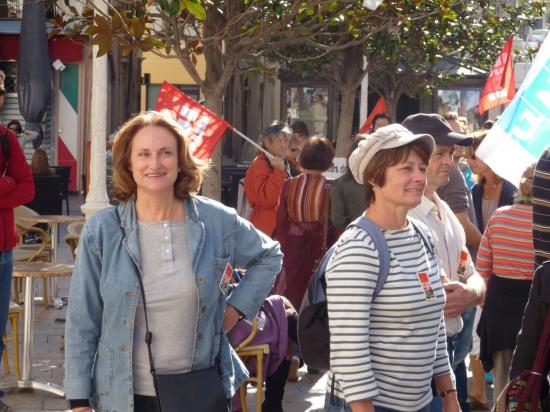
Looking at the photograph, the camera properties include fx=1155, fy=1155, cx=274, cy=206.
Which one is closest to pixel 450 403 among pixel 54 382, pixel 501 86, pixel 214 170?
pixel 54 382

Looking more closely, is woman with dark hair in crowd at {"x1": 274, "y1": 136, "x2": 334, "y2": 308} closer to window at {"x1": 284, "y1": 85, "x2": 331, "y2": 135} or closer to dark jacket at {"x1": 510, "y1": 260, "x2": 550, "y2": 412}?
dark jacket at {"x1": 510, "y1": 260, "x2": 550, "y2": 412}

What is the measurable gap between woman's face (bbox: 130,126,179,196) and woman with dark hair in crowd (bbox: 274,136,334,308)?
15.7 feet

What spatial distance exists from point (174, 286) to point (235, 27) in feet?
24.7

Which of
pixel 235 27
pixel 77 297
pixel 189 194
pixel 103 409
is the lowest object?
pixel 103 409

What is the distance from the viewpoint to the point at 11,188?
695cm

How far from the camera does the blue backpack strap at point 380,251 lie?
388 cm

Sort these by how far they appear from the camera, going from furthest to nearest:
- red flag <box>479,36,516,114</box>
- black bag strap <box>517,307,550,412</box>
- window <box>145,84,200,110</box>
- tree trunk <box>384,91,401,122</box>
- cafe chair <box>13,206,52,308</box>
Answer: window <box>145,84,200,110</box>
tree trunk <box>384,91,401,122</box>
red flag <box>479,36,516,114</box>
cafe chair <box>13,206,52,308</box>
black bag strap <box>517,307,550,412</box>

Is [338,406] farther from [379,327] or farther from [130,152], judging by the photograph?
[130,152]

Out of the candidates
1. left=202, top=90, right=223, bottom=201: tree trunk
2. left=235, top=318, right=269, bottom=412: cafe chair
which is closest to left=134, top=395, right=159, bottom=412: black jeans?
left=235, top=318, right=269, bottom=412: cafe chair

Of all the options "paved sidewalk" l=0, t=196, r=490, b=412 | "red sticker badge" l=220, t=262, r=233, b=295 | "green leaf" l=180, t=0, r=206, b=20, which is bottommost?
"paved sidewalk" l=0, t=196, r=490, b=412

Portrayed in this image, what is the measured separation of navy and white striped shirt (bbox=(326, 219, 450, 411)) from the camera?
3.79 metres

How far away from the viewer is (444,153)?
5562mm

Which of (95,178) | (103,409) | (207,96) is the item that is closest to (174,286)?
(103,409)

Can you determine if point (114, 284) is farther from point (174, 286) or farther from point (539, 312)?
point (539, 312)
